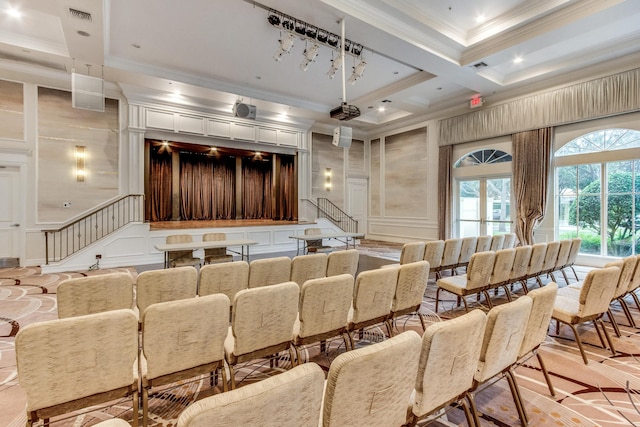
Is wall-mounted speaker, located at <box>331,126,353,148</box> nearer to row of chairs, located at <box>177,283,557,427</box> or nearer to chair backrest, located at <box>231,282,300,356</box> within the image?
chair backrest, located at <box>231,282,300,356</box>

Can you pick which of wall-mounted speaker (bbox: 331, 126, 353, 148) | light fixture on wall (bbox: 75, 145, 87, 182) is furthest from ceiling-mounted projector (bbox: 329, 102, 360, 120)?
light fixture on wall (bbox: 75, 145, 87, 182)

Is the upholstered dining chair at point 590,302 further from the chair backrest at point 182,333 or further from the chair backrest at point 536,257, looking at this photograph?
the chair backrest at point 182,333

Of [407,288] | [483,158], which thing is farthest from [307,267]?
[483,158]

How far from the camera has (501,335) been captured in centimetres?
174

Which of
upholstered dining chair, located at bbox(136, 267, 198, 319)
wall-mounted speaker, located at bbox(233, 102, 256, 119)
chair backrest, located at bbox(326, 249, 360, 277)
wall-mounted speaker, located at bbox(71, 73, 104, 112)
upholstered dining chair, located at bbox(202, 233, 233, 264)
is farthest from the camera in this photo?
wall-mounted speaker, located at bbox(233, 102, 256, 119)

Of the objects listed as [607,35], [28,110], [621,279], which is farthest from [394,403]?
[28,110]

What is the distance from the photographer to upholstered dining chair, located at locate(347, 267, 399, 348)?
2.54 metres

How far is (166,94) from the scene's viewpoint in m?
7.96

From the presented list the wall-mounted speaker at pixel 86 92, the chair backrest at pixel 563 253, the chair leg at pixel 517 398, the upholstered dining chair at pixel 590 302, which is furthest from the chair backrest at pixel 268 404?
the wall-mounted speaker at pixel 86 92

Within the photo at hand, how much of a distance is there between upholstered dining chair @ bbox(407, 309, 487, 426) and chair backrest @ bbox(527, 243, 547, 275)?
3.39 metres

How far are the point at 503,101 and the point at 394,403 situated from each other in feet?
29.4

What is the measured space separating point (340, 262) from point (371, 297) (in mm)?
1157

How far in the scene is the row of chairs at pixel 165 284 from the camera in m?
2.29

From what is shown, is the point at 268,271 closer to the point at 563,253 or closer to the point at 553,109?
the point at 563,253
